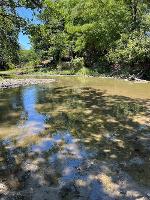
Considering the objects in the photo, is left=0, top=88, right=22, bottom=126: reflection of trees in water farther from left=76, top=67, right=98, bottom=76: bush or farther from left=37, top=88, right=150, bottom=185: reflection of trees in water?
left=76, top=67, right=98, bottom=76: bush

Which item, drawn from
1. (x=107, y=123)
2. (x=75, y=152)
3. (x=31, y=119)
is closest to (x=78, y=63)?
(x=31, y=119)

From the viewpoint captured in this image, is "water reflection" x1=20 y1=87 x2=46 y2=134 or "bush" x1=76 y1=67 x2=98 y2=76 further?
"bush" x1=76 y1=67 x2=98 y2=76

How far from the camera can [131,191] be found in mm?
6277

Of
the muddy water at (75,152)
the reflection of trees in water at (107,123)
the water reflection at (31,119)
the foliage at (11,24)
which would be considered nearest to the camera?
the muddy water at (75,152)

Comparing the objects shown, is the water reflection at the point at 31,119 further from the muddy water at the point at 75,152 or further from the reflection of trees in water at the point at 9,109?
the reflection of trees in water at the point at 9,109

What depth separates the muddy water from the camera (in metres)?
6.39

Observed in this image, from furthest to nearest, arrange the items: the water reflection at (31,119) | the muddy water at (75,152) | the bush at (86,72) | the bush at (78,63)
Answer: the bush at (78,63), the bush at (86,72), the water reflection at (31,119), the muddy water at (75,152)

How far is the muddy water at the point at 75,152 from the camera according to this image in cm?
639

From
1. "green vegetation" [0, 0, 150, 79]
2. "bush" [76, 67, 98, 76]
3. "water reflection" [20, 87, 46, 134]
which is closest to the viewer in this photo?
"water reflection" [20, 87, 46, 134]

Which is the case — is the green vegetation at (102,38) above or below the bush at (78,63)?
above

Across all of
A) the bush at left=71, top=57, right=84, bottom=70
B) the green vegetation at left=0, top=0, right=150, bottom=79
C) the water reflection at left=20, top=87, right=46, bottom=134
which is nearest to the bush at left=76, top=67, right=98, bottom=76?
the green vegetation at left=0, top=0, right=150, bottom=79

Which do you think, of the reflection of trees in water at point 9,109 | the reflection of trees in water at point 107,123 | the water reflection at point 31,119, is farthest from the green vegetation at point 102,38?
the reflection of trees in water at point 107,123

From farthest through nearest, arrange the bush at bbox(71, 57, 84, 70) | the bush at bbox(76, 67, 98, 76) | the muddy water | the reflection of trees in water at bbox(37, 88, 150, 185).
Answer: the bush at bbox(71, 57, 84, 70) → the bush at bbox(76, 67, 98, 76) → the reflection of trees in water at bbox(37, 88, 150, 185) → the muddy water

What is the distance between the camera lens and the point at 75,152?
8508mm
